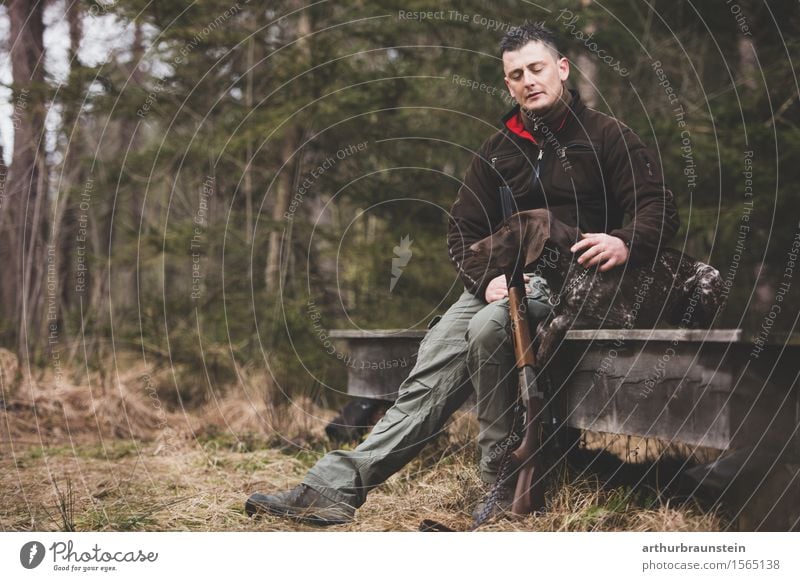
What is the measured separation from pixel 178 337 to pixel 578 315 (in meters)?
4.12

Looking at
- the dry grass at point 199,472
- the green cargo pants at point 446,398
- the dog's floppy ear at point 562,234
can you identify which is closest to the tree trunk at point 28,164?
the dry grass at point 199,472

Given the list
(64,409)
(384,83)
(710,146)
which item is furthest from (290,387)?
(710,146)

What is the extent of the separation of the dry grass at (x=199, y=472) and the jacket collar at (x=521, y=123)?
147 cm

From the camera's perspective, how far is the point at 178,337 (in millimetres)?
6402

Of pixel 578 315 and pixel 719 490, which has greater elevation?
pixel 578 315

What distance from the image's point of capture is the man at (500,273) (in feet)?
10.4

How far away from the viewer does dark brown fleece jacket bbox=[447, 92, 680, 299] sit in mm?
3170

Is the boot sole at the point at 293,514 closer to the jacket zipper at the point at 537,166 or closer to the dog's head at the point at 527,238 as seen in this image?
the dog's head at the point at 527,238

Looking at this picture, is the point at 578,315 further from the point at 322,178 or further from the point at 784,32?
the point at 784,32

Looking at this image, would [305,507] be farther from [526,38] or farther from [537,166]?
[526,38]

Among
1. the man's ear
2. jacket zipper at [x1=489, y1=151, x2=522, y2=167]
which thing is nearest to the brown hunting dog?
jacket zipper at [x1=489, y1=151, x2=522, y2=167]

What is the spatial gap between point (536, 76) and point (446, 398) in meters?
1.43
